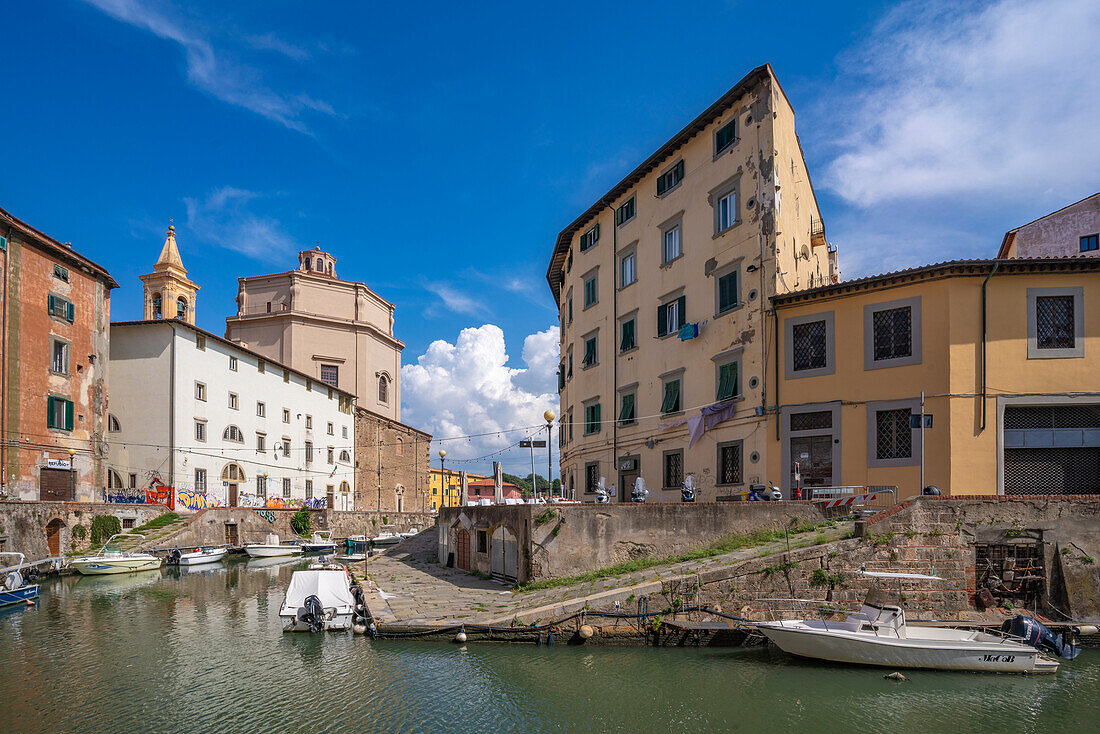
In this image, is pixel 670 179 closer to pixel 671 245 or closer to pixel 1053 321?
pixel 671 245

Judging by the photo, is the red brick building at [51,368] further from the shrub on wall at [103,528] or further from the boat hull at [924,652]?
the boat hull at [924,652]

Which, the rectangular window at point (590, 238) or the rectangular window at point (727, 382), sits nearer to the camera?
the rectangular window at point (727, 382)

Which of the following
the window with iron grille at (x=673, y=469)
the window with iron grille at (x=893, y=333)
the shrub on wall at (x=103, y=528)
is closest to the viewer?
the window with iron grille at (x=893, y=333)

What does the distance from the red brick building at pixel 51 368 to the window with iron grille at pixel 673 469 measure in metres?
31.4

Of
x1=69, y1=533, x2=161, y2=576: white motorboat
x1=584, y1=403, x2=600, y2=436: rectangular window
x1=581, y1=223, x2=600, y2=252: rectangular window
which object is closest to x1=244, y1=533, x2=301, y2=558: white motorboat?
x1=69, y1=533, x2=161, y2=576: white motorboat

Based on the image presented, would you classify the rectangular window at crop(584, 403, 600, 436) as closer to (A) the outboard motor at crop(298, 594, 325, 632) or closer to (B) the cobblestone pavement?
(B) the cobblestone pavement

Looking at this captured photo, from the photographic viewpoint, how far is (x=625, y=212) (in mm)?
34750

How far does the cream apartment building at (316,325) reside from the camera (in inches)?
2677

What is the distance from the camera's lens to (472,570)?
28.0m

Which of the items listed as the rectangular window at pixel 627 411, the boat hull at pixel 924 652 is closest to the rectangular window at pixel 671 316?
the rectangular window at pixel 627 411

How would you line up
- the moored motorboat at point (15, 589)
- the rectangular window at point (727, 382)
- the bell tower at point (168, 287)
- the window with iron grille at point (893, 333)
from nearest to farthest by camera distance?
the window with iron grille at point (893, 333), the moored motorboat at point (15, 589), the rectangular window at point (727, 382), the bell tower at point (168, 287)

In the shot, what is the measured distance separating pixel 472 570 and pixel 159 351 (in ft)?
98.9

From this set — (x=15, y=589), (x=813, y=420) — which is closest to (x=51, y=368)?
(x=15, y=589)

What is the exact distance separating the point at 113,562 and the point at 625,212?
29950 mm
